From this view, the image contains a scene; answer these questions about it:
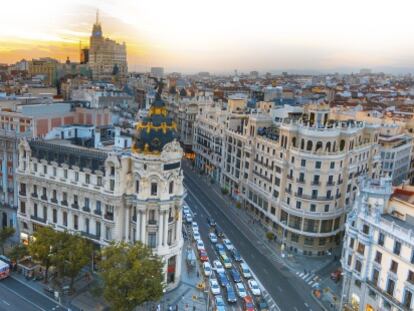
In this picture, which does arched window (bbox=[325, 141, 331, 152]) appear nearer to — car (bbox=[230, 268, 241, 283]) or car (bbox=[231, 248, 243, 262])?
car (bbox=[231, 248, 243, 262])

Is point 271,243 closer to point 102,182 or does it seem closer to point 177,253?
point 177,253

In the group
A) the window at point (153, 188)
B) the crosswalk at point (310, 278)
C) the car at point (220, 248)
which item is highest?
the window at point (153, 188)

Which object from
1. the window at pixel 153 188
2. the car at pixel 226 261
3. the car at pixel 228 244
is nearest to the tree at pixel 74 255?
the window at pixel 153 188

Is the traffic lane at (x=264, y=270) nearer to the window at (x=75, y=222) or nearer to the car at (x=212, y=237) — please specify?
the car at (x=212, y=237)

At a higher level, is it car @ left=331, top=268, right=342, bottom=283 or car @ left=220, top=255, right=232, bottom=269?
car @ left=220, top=255, right=232, bottom=269

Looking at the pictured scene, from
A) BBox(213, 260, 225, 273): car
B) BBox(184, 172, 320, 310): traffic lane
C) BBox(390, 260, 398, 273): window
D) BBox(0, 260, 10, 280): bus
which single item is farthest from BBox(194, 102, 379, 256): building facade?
BBox(0, 260, 10, 280): bus
